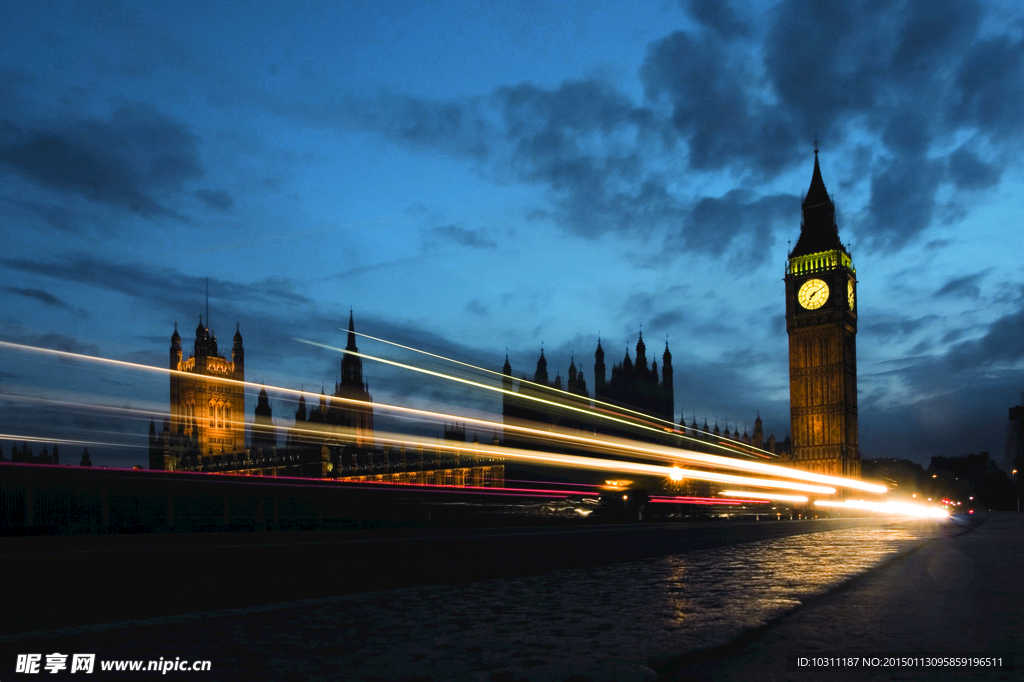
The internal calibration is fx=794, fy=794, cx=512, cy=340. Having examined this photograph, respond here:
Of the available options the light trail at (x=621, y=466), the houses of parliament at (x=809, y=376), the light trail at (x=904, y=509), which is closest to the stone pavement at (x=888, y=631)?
the light trail at (x=904, y=509)

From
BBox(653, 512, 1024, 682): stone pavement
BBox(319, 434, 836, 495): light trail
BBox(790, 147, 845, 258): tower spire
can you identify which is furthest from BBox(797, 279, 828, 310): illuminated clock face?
BBox(653, 512, 1024, 682): stone pavement

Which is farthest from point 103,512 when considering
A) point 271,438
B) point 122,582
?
point 271,438

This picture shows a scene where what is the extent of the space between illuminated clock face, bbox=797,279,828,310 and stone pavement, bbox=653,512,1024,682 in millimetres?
101450

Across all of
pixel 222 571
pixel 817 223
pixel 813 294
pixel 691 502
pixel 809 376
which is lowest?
pixel 691 502

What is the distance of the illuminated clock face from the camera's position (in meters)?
102

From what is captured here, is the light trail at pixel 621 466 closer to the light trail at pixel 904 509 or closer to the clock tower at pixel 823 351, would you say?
the clock tower at pixel 823 351

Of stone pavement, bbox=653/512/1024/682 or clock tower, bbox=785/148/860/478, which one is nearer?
stone pavement, bbox=653/512/1024/682

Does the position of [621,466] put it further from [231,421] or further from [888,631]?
[231,421]

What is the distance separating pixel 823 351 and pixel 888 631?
4098 inches

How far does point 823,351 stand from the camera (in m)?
101

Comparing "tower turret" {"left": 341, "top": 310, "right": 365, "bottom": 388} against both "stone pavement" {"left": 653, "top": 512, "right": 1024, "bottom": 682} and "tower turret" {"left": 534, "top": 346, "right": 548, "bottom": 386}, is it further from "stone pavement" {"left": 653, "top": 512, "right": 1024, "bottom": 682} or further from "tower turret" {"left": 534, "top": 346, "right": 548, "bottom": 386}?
"stone pavement" {"left": 653, "top": 512, "right": 1024, "bottom": 682}

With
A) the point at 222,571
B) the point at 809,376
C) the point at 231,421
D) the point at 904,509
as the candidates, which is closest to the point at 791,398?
the point at 809,376

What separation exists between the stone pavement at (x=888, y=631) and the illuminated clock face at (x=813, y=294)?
101m

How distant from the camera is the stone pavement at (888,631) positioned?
3225mm
